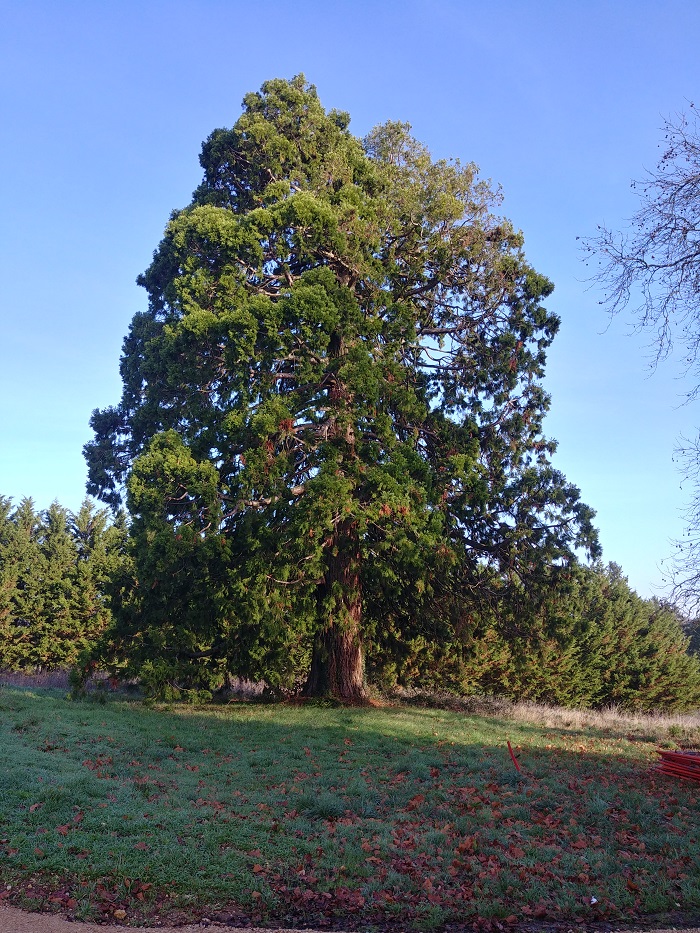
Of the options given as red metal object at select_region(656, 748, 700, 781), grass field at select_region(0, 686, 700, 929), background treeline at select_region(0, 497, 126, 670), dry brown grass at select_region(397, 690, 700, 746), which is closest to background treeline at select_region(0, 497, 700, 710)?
background treeline at select_region(0, 497, 126, 670)

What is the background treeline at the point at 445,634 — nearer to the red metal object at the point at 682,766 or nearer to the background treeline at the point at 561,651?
the background treeline at the point at 561,651

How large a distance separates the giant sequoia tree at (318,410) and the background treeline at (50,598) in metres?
6.74

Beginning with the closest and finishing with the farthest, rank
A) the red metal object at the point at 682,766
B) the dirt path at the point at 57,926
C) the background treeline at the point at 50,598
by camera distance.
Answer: the dirt path at the point at 57,926 < the red metal object at the point at 682,766 < the background treeline at the point at 50,598

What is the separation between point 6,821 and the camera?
6.30 metres

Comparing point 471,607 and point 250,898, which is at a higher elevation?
point 471,607

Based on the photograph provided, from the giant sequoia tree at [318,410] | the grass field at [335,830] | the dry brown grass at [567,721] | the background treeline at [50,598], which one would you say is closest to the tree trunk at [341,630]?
the giant sequoia tree at [318,410]

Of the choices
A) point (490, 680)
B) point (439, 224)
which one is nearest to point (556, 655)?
point (490, 680)

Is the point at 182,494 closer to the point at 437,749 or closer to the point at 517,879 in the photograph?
the point at 437,749

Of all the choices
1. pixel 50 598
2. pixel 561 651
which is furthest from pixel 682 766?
pixel 50 598

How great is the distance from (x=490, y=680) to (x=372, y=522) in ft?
39.6

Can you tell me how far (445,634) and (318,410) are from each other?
6.13 metres

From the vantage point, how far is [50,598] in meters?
24.0

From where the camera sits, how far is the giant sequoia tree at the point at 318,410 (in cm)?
1448

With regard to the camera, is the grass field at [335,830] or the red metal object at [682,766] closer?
the grass field at [335,830]
